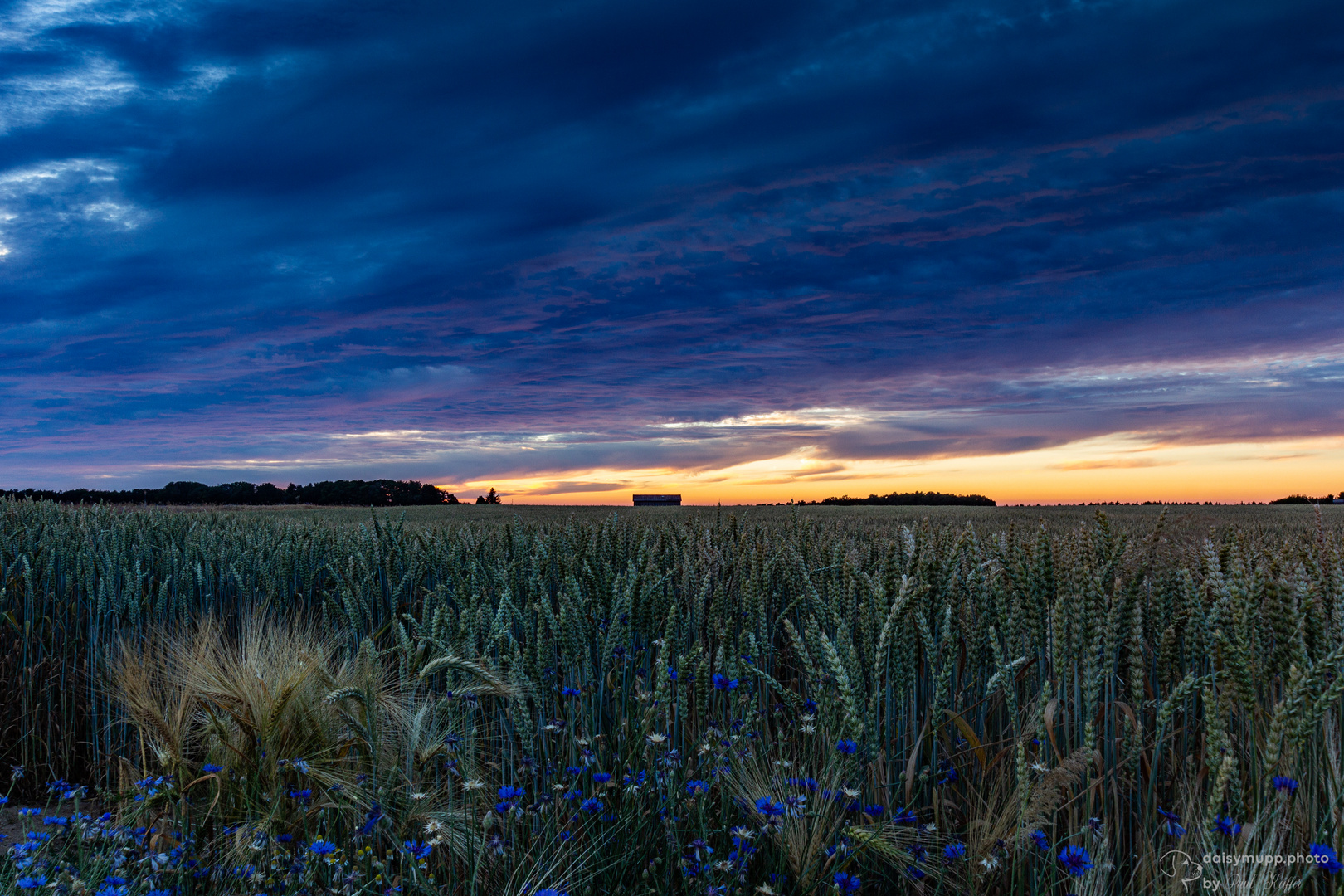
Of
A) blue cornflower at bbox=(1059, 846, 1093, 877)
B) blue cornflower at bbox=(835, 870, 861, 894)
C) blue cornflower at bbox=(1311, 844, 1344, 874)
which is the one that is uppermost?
blue cornflower at bbox=(1311, 844, 1344, 874)

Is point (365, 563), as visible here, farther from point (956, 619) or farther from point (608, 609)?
point (956, 619)

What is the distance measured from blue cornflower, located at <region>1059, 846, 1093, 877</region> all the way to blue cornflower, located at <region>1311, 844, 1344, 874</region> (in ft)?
1.81

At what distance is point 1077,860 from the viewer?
2.12 m

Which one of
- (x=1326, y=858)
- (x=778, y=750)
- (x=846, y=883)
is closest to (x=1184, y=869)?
(x=1326, y=858)

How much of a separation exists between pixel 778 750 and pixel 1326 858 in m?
1.88

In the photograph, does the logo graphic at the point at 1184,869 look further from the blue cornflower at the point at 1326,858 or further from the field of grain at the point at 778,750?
the blue cornflower at the point at 1326,858

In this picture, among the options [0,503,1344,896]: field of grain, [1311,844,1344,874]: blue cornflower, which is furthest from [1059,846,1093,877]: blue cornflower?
[1311,844,1344,874]: blue cornflower

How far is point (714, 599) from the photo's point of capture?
4441 millimetres

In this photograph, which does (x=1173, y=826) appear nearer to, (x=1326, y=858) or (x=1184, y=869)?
(x=1184, y=869)

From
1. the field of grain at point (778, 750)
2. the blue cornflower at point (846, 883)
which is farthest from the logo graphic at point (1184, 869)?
the blue cornflower at point (846, 883)

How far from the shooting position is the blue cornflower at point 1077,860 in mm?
2086

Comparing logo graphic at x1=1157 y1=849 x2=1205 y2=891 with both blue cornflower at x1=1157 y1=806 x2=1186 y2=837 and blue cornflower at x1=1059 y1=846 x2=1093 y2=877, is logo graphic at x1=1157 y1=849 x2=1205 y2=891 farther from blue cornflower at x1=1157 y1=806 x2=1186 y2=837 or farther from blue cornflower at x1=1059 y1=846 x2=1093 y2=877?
blue cornflower at x1=1059 y1=846 x2=1093 y2=877

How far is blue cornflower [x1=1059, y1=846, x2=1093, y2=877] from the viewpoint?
82.1 inches

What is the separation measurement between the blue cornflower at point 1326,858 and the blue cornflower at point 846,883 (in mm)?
1198
